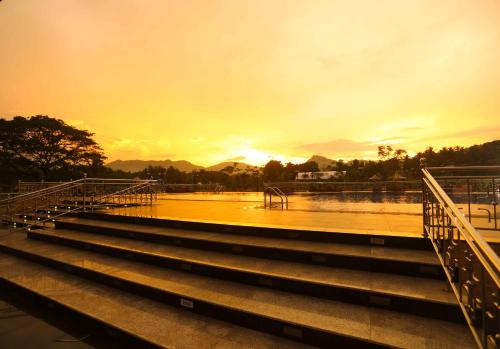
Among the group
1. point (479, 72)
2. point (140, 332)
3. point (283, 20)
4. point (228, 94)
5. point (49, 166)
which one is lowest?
point (140, 332)

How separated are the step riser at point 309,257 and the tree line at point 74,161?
15971mm

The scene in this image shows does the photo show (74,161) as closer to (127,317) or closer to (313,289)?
(127,317)

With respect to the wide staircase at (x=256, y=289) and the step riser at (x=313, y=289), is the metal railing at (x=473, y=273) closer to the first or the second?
the wide staircase at (x=256, y=289)

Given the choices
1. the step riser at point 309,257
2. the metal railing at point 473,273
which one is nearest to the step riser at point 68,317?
the step riser at point 309,257

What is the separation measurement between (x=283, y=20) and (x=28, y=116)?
29797mm

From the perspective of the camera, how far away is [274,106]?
13.6 metres

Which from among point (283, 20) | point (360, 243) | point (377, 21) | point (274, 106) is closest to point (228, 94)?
point (274, 106)

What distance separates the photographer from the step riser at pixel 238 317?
2529 millimetres

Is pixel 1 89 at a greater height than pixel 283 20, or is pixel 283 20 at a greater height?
pixel 283 20

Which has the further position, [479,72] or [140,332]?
[479,72]

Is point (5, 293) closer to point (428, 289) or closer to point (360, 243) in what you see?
point (360, 243)

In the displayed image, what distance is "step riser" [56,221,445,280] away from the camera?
10.9ft

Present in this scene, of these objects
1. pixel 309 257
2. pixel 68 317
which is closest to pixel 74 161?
pixel 68 317

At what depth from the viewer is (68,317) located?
3762 millimetres
